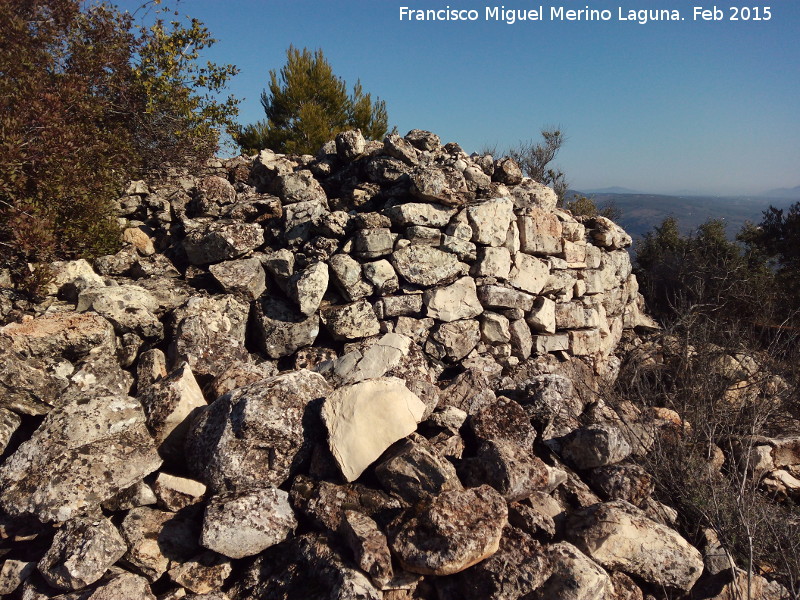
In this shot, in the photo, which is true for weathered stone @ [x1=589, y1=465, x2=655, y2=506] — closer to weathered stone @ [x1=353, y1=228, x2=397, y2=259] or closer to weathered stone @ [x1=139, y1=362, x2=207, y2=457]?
weathered stone @ [x1=353, y1=228, x2=397, y2=259]

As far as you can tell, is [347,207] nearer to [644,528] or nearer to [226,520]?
[226,520]

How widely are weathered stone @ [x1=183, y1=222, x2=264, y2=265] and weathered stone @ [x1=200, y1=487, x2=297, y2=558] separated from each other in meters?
3.10

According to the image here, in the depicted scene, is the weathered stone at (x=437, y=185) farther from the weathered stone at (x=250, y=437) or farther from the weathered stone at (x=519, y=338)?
the weathered stone at (x=250, y=437)

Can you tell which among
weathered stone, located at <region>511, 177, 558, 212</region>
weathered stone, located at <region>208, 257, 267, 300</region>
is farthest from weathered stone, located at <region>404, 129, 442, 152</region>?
weathered stone, located at <region>208, 257, 267, 300</region>

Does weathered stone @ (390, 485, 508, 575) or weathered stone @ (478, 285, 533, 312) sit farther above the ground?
weathered stone @ (478, 285, 533, 312)


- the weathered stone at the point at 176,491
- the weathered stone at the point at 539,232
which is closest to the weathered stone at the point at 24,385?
the weathered stone at the point at 176,491

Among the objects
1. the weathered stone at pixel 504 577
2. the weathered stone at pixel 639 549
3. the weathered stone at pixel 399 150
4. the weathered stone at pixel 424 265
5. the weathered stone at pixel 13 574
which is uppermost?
the weathered stone at pixel 399 150

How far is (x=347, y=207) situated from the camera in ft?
21.6

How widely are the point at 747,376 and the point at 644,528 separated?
15.8 feet

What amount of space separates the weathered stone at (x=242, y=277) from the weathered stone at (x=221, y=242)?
0.13 metres

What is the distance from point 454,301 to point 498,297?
0.61 metres

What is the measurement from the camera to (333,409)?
3812mm

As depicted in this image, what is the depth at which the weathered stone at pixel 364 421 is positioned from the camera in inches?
145

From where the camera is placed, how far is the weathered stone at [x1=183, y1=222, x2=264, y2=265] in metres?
5.78
